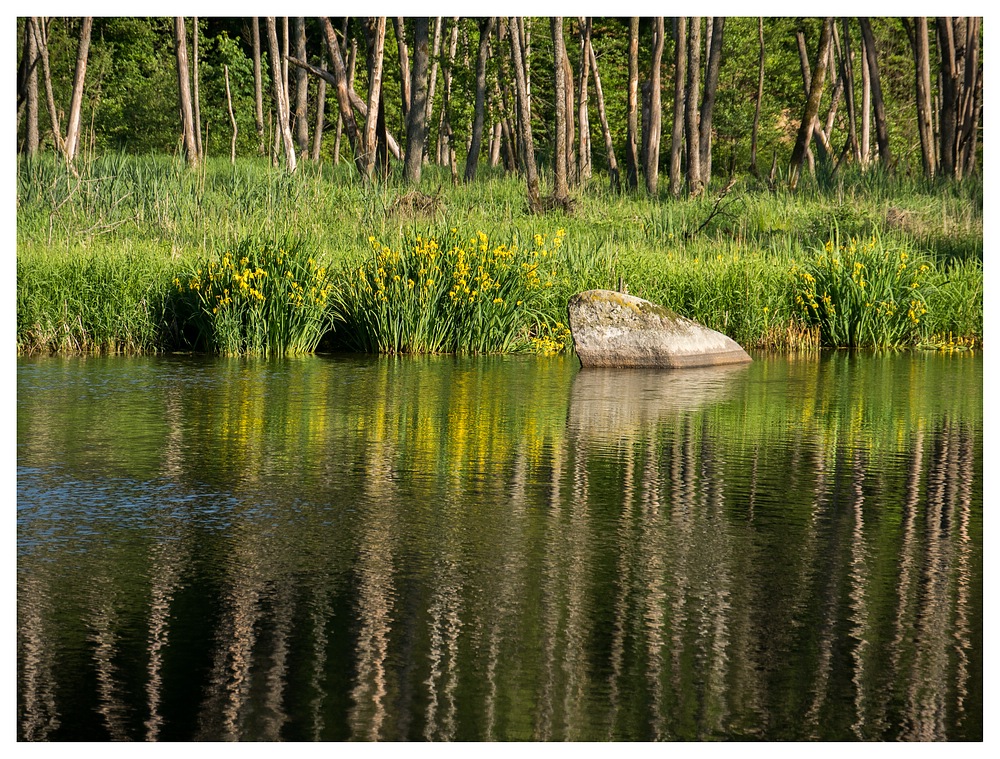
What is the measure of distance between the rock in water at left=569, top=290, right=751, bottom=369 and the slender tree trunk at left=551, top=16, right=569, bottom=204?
879cm

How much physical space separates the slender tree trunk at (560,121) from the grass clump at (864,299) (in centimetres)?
729

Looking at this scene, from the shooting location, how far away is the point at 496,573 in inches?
208

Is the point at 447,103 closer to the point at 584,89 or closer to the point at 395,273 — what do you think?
the point at 584,89

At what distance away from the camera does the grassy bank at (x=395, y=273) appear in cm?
1416

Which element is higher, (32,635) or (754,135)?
(754,135)

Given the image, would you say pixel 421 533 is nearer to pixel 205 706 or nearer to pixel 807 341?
pixel 205 706

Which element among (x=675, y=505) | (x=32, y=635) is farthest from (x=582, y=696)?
(x=675, y=505)

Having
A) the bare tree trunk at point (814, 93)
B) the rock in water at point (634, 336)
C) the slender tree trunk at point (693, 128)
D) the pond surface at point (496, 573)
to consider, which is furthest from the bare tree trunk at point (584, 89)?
the pond surface at point (496, 573)

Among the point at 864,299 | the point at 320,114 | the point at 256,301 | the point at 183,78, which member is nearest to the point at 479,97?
the point at 183,78

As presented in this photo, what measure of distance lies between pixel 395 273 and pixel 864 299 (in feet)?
17.6

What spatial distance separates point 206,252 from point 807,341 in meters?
7.06

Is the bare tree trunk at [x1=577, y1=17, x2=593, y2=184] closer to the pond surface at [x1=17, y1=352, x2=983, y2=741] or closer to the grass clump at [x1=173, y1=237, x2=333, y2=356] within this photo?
the grass clump at [x1=173, y1=237, x2=333, y2=356]

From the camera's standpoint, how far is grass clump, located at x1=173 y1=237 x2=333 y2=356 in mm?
13961

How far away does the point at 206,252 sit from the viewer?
1566 centimetres
